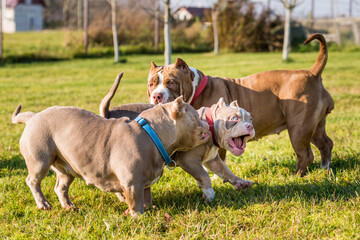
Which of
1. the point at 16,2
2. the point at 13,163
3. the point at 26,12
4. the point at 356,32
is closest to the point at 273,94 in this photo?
the point at 13,163

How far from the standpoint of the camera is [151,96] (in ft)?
14.7

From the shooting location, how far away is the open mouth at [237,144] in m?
3.69

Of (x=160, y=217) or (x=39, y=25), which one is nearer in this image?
(x=160, y=217)

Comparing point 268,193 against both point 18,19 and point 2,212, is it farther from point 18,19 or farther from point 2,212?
point 18,19

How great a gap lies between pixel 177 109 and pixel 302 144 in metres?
1.93

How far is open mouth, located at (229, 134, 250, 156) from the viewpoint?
12.1 ft

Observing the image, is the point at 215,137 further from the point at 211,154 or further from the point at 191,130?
the point at 191,130

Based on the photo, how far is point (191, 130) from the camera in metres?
3.45

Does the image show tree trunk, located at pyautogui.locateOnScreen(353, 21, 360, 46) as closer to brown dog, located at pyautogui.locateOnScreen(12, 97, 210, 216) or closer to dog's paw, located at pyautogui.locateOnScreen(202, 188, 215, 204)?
dog's paw, located at pyautogui.locateOnScreen(202, 188, 215, 204)

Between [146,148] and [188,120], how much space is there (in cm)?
44

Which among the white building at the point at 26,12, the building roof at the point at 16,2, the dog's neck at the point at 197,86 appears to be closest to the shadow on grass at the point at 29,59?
the dog's neck at the point at 197,86

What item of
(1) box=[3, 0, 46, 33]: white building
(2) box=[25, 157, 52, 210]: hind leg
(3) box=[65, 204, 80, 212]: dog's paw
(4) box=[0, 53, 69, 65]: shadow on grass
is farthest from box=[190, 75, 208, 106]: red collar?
(1) box=[3, 0, 46, 33]: white building

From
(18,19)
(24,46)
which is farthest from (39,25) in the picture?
(24,46)

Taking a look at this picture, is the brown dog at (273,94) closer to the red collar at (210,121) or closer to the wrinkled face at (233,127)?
the red collar at (210,121)
